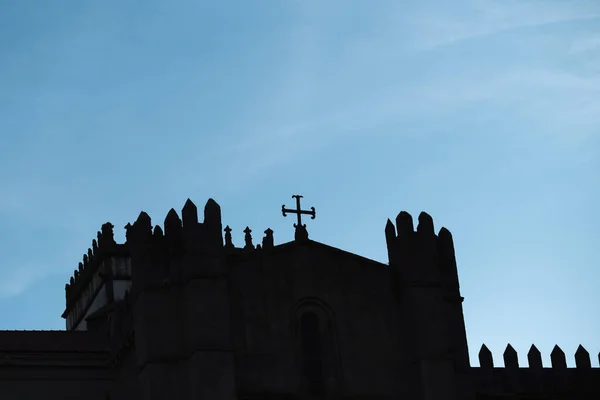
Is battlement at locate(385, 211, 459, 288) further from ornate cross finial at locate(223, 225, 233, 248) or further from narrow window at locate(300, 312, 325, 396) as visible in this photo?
ornate cross finial at locate(223, 225, 233, 248)

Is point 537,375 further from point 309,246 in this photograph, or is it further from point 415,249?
point 309,246

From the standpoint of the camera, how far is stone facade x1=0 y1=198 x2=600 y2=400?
141 feet

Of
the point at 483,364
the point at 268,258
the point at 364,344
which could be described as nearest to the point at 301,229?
the point at 268,258

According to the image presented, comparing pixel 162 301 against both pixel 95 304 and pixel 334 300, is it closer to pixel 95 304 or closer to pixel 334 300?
pixel 334 300

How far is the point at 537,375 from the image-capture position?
51.6m

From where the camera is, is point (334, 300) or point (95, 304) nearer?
point (334, 300)

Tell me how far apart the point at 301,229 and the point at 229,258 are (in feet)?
10.3

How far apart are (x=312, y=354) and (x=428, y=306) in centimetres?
478

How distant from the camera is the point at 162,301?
144ft

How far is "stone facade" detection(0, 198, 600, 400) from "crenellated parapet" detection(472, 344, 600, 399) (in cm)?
79

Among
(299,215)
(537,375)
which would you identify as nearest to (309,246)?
(299,215)

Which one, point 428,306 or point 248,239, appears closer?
point 428,306

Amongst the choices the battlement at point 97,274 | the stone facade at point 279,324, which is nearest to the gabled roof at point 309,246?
the stone facade at point 279,324

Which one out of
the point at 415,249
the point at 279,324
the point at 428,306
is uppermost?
the point at 415,249
